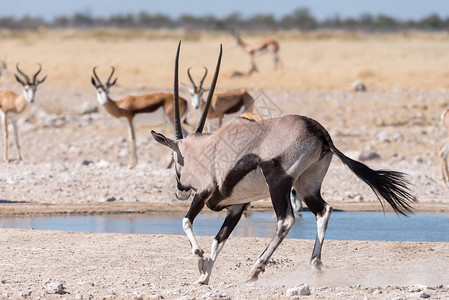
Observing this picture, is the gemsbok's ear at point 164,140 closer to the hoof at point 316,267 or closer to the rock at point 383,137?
the hoof at point 316,267

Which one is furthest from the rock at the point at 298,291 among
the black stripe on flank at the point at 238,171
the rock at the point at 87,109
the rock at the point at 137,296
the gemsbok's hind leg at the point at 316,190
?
the rock at the point at 87,109

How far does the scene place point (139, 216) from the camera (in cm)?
952

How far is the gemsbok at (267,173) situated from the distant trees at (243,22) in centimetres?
5725

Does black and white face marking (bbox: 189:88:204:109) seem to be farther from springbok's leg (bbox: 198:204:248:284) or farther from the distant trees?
the distant trees

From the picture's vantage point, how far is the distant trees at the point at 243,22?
6606cm

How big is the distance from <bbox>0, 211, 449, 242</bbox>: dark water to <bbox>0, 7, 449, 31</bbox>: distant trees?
5402 centimetres

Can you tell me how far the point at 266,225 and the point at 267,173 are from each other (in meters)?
3.20

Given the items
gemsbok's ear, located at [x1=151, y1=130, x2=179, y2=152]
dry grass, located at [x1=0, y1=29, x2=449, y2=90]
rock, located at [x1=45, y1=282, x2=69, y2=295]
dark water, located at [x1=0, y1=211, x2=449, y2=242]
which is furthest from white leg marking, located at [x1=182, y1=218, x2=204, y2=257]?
dry grass, located at [x1=0, y1=29, x2=449, y2=90]

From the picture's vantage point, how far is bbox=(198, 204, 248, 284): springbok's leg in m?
5.81

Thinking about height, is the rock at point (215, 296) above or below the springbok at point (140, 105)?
above

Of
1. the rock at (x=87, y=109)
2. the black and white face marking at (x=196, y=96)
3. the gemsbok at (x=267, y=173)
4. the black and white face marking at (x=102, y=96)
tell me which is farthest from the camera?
the rock at (x=87, y=109)

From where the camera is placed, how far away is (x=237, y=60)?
104 ft

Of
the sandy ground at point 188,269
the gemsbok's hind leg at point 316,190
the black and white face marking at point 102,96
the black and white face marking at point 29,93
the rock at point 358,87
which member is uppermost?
the gemsbok's hind leg at point 316,190

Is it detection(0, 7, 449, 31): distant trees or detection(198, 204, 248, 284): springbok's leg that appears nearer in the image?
detection(198, 204, 248, 284): springbok's leg
